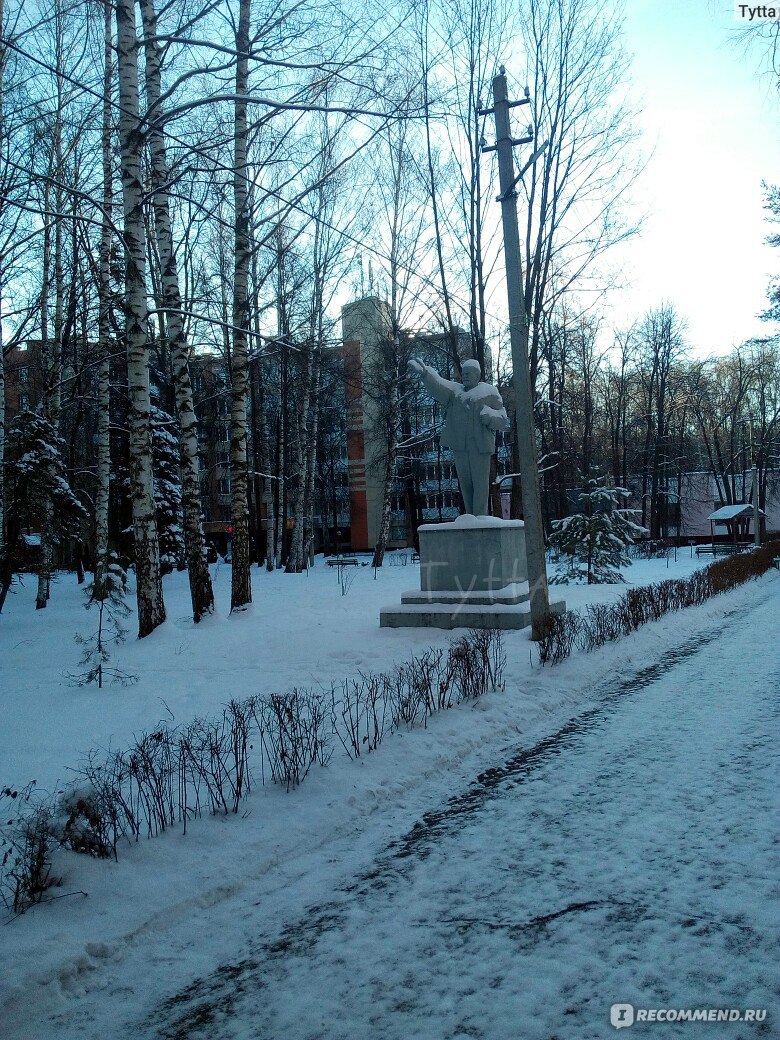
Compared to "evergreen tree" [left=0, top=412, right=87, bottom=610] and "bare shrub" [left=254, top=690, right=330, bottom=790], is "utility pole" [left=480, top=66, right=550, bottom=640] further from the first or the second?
"evergreen tree" [left=0, top=412, right=87, bottom=610]

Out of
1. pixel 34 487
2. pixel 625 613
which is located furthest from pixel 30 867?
pixel 34 487

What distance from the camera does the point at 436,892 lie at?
3383mm

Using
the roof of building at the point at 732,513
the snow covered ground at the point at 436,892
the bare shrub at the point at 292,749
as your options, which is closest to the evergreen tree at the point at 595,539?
the snow covered ground at the point at 436,892

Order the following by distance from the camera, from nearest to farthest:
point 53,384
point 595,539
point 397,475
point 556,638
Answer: point 556,638 < point 53,384 < point 595,539 < point 397,475

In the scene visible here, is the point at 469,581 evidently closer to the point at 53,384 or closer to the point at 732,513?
the point at 53,384

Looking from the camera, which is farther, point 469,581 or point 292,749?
point 469,581

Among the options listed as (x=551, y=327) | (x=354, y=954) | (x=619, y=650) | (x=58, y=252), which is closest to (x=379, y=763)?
(x=354, y=954)

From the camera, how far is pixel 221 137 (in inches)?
355

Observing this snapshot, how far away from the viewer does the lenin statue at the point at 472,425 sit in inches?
480

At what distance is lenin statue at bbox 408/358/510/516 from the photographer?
40.0 ft

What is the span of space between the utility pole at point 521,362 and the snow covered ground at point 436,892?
2780 mm

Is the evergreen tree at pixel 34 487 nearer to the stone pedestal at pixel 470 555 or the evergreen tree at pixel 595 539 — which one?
the stone pedestal at pixel 470 555

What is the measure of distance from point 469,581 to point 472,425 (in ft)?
8.72

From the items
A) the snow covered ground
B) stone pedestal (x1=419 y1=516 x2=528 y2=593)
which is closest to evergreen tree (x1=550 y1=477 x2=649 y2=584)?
stone pedestal (x1=419 y1=516 x2=528 y2=593)
